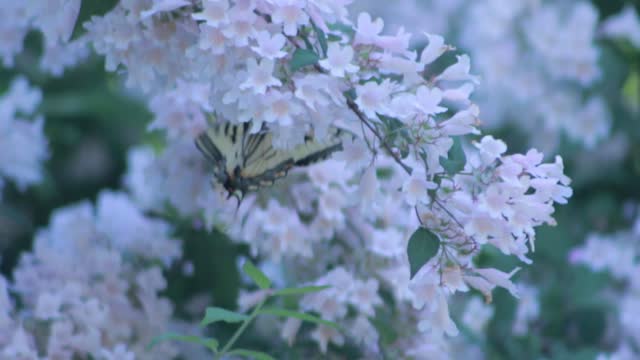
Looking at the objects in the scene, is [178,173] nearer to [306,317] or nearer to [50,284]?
[50,284]

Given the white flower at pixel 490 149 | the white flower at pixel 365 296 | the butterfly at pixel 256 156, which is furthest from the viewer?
the white flower at pixel 365 296

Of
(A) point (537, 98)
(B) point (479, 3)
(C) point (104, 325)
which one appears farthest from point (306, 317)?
(B) point (479, 3)

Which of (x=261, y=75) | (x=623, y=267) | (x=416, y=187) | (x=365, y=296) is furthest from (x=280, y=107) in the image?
(x=623, y=267)

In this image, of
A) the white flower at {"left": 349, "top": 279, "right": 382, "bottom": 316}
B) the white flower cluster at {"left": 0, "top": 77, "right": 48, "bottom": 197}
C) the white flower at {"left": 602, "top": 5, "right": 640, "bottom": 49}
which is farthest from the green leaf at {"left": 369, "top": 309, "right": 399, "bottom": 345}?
the white flower at {"left": 602, "top": 5, "right": 640, "bottom": 49}

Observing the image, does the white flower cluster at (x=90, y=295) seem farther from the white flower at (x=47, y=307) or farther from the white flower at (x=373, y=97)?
the white flower at (x=373, y=97)

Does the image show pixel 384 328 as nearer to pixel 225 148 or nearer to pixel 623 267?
pixel 225 148

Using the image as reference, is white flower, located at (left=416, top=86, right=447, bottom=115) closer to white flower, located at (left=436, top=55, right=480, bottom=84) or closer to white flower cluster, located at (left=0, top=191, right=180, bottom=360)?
white flower, located at (left=436, top=55, right=480, bottom=84)

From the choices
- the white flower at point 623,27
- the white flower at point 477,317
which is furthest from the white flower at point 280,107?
the white flower at point 623,27
